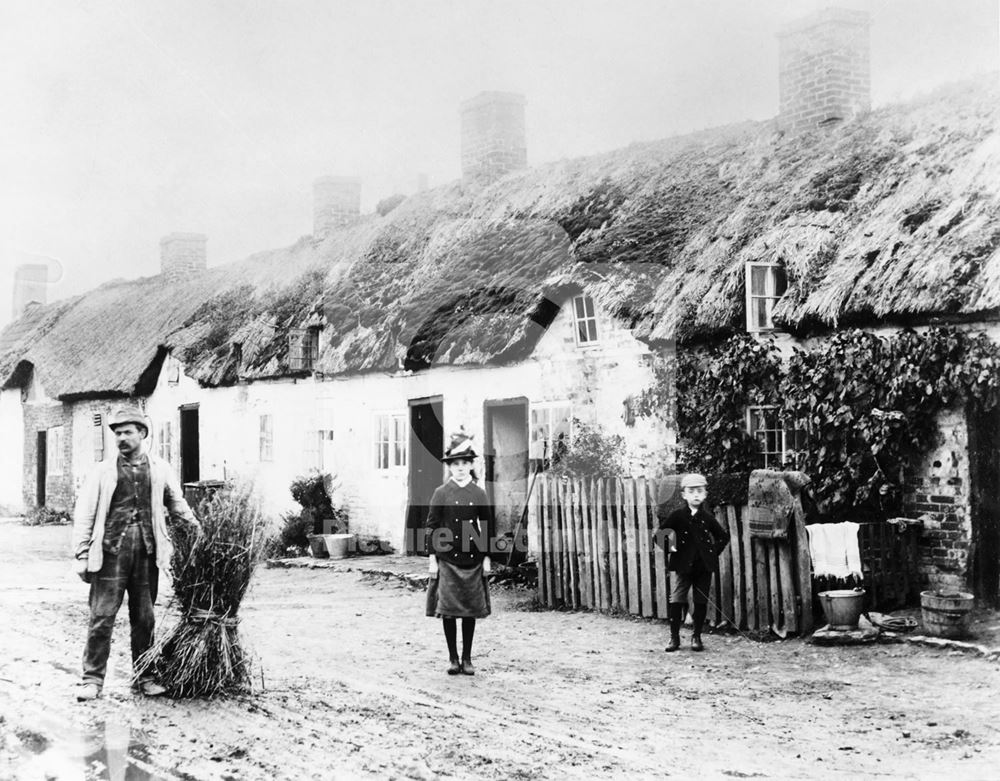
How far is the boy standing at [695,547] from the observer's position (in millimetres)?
8016

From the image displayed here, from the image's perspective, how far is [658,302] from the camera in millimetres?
11195

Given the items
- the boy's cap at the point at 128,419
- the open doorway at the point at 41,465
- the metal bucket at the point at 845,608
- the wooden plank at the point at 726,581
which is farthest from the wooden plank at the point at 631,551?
the open doorway at the point at 41,465

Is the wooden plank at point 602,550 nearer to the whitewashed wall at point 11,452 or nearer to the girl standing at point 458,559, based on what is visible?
the girl standing at point 458,559

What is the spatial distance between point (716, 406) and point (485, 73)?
12.8ft

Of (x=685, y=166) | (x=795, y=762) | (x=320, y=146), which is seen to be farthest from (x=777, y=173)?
(x=795, y=762)

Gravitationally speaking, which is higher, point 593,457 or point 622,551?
point 593,457

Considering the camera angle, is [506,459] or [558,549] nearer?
[558,549]

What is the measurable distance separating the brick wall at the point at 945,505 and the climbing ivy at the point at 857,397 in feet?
0.39

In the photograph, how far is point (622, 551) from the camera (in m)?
9.55

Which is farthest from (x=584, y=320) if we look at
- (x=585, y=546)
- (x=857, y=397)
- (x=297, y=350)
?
(x=297, y=350)

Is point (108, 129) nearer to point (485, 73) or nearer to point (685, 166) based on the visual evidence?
point (485, 73)

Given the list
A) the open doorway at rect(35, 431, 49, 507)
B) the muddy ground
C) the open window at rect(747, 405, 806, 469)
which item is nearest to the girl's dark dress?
the muddy ground

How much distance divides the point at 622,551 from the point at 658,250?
401 centimetres

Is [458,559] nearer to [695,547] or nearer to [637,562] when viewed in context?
[695,547]
